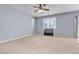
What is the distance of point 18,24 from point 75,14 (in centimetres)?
324

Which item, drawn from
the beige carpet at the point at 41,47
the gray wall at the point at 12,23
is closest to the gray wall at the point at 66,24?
the beige carpet at the point at 41,47

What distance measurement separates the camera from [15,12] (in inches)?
244

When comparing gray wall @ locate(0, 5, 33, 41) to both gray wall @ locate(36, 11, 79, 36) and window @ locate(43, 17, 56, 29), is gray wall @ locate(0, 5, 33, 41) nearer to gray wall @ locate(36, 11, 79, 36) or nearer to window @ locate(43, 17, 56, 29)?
gray wall @ locate(36, 11, 79, 36)

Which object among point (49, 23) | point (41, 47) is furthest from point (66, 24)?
point (49, 23)

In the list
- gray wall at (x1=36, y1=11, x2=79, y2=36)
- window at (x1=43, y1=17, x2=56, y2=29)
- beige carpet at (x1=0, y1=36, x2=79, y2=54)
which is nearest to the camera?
beige carpet at (x1=0, y1=36, x2=79, y2=54)

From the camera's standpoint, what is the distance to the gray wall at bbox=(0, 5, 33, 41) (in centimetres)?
528

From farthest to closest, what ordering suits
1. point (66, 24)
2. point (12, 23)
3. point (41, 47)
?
1. point (12, 23)
2. point (66, 24)
3. point (41, 47)

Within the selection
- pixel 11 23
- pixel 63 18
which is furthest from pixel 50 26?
pixel 11 23

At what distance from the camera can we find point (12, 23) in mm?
6031

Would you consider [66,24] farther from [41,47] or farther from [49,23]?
[49,23]

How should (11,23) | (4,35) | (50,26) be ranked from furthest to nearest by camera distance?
1. (11,23)
2. (4,35)
3. (50,26)

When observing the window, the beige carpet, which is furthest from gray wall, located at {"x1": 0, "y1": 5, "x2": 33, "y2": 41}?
the window

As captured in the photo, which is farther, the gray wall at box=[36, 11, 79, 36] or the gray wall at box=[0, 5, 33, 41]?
the gray wall at box=[36, 11, 79, 36]
